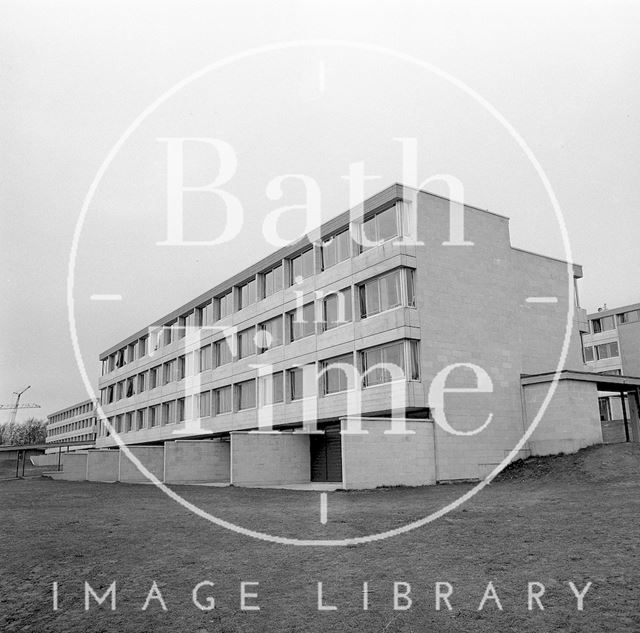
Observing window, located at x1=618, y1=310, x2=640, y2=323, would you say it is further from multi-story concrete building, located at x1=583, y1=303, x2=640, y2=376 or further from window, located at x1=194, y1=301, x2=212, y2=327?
window, located at x1=194, y1=301, x2=212, y2=327

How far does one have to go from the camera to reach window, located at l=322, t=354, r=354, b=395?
3241cm

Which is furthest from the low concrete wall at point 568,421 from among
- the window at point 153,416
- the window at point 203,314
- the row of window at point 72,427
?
the row of window at point 72,427

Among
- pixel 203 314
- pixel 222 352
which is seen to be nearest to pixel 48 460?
pixel 203 314

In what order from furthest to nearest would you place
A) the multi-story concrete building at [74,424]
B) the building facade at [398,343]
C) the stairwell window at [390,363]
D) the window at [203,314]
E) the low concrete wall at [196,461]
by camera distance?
the multi-story concrete building at [74,424], the window at [203,314], the low concrete wall at [196,461], the stairwell window at [390,363], the building facade at [398,343]

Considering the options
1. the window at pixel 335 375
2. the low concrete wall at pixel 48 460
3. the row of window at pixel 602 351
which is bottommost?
the low concrete wall at pixel 48 460

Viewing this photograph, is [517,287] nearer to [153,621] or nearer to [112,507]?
[112,507]

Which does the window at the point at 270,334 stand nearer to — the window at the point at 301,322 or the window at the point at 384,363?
the window at the point at 301,322

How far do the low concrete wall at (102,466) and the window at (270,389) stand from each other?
13.8 m

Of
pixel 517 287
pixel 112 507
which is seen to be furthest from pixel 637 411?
pixel 112 507

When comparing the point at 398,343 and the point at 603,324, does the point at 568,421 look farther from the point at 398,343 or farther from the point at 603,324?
the point at 603,324

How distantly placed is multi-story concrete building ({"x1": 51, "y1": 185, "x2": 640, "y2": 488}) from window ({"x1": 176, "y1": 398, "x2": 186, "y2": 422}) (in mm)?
10749

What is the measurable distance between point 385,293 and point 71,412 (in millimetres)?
131033

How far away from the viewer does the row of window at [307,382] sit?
2945 centimetres

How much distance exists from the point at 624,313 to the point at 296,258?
154ft
